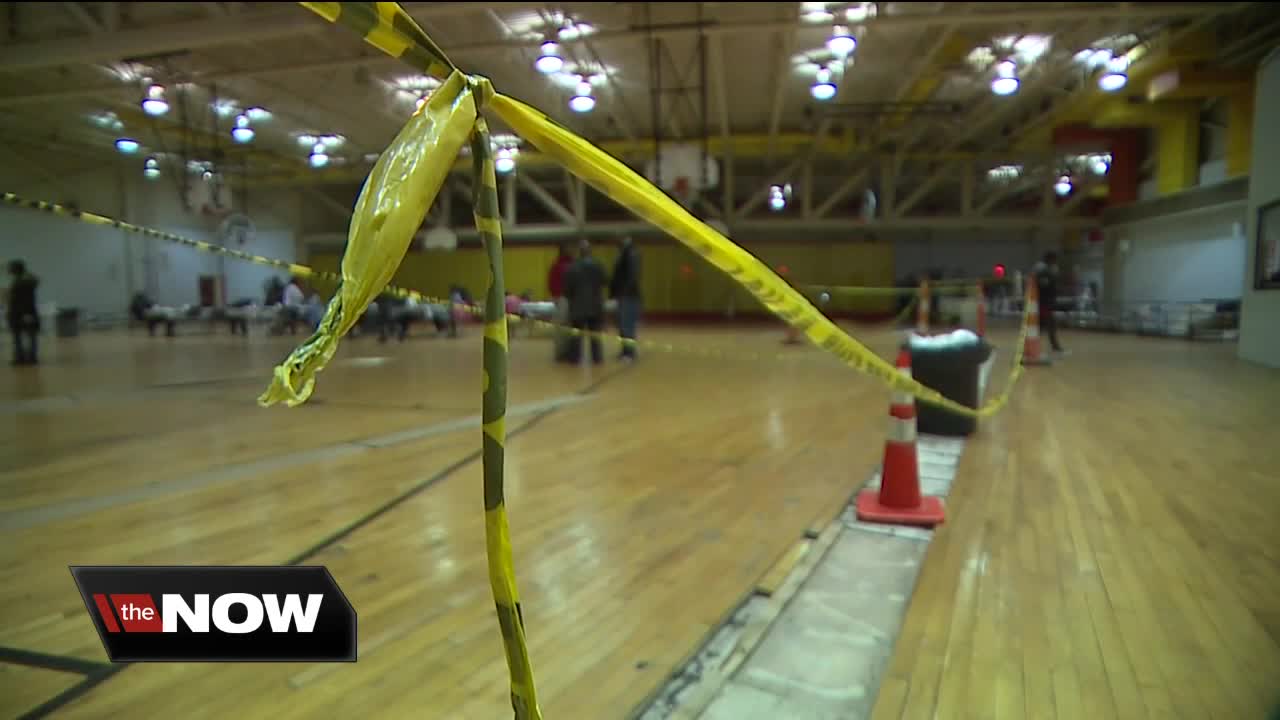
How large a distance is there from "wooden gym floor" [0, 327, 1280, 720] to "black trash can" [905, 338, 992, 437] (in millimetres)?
212

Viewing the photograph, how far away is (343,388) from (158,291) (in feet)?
46.6

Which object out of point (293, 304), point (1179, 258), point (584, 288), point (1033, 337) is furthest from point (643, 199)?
point (1179, 258)

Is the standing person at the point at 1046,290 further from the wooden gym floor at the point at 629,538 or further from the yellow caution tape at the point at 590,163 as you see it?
the yellow caution tape at the point at 590,163

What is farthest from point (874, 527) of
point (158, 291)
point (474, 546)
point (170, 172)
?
point (158, 291)

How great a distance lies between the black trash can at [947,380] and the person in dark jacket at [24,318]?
27.3ft

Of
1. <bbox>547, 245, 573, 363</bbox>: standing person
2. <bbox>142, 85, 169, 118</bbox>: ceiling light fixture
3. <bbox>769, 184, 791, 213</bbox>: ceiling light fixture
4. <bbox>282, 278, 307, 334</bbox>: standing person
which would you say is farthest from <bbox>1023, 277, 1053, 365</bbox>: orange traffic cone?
<bbox>282, 278, 307, 334</bbox>: standing person

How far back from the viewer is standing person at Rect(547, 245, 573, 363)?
881 centimetres

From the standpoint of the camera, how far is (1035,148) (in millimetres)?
17031

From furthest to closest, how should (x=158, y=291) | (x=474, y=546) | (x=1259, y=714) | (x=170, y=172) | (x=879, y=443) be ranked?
1. (x=158, y=291)
2. (x=170, y=172)
3. (x=879, y=443)
4. (x=474, y=546)
5. (x=1259, y=714)

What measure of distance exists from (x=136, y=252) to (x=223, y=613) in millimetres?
18453

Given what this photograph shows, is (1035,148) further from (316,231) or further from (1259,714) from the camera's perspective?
(316,231)

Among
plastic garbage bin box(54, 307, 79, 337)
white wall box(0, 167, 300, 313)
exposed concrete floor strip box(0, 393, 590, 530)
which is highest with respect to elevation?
white wall box(0, 167, 300, 313)

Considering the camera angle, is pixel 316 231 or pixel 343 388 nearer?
pixel 343 388

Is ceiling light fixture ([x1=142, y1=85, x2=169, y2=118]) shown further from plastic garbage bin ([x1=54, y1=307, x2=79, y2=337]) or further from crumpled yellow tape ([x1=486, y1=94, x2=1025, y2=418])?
crumpled yellow tape ([x1=486, y1=94, x2=1025, y2=418])
